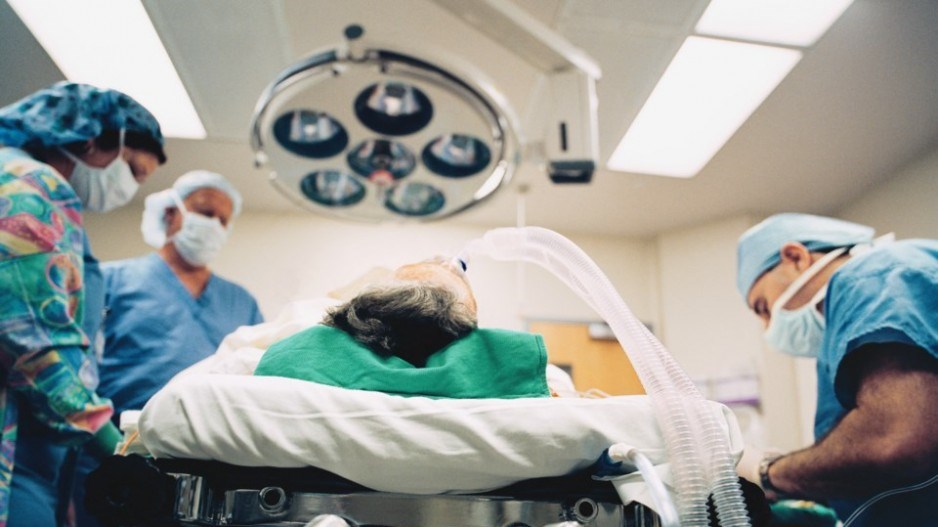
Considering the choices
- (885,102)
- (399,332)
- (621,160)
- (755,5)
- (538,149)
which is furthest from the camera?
(621,160)

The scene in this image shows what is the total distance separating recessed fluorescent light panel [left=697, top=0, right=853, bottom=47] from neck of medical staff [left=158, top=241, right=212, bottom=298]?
1850mm

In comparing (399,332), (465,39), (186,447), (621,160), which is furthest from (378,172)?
(621,160)

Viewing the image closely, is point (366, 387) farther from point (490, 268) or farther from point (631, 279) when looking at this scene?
point (631, 279)

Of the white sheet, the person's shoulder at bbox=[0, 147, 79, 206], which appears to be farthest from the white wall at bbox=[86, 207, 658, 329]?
the white sheet

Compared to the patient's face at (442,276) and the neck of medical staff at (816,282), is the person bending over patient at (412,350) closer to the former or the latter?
the patient's face at (442,276)

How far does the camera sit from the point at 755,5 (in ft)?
6.21

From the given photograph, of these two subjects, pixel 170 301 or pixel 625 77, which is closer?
pixel 170 301

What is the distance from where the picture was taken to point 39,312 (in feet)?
3.75

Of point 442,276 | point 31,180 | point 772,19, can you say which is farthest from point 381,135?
point 772,19

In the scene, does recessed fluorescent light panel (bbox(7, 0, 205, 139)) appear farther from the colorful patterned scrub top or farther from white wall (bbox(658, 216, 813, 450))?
white wall (bbox(658, 216, 813, 450))

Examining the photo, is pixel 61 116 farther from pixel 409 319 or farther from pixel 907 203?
pixel 907 203

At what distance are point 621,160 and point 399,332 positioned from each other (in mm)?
2059

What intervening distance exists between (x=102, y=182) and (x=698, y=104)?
6.67ft

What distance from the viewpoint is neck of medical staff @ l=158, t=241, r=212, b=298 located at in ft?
6.89
